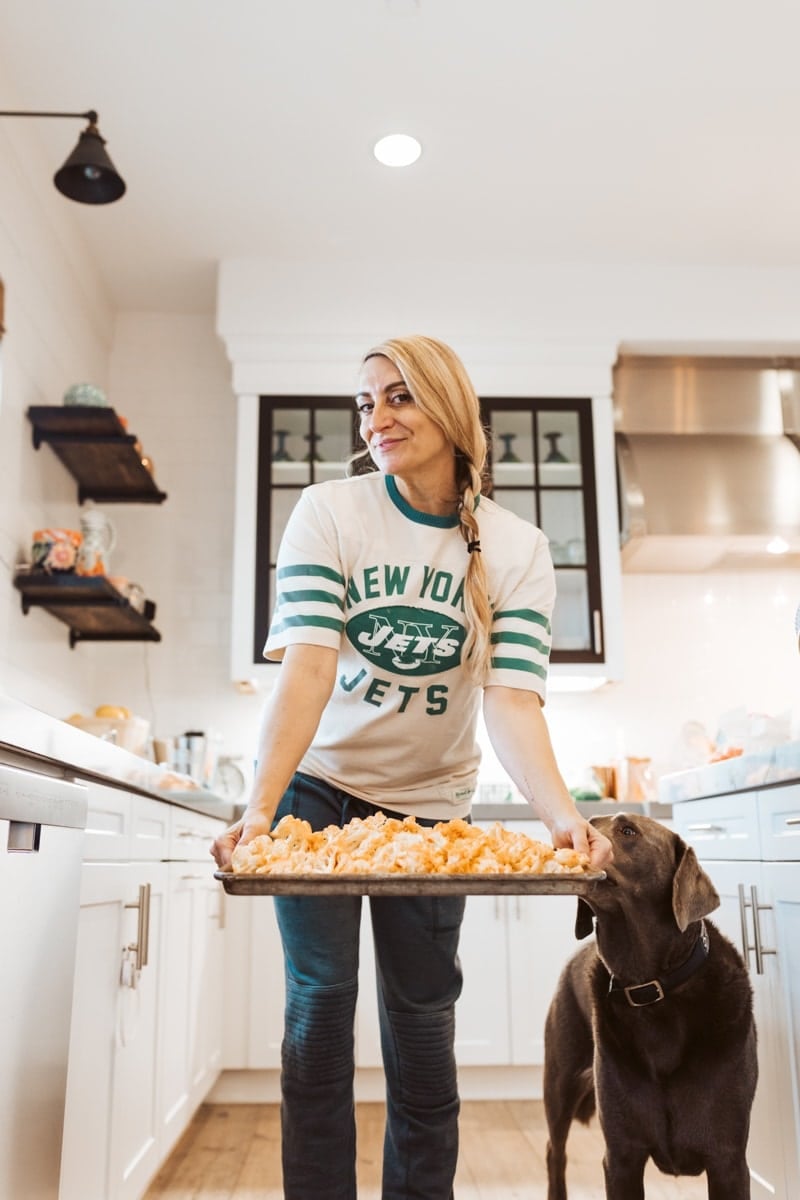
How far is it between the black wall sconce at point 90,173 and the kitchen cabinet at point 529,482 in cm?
136

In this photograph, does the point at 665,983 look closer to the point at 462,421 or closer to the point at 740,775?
the point at 740,775

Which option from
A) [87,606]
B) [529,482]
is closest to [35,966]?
[87,606]

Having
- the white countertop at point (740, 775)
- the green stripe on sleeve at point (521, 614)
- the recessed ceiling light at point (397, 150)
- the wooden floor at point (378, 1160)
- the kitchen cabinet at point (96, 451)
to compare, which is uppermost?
the recessed ceiling light at point (397, 150)

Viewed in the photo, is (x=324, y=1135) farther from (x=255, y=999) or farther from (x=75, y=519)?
(x=75, y=519)

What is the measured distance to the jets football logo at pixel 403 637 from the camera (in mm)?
1463

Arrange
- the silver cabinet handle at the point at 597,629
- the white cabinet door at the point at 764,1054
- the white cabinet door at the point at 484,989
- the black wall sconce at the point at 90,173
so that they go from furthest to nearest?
1. the silver cabinet handle at the point at 597,629
2. the white cabinet door at the point at 484,989
3. the black wall sconce at the point at 90,173
4. the white cabinet door at the point at 764,1054

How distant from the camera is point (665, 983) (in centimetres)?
158

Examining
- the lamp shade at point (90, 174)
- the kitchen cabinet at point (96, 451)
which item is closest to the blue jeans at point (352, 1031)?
the lamp shade at point (90, 174)

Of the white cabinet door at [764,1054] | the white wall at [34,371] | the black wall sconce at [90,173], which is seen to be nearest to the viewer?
the white cabinet door at [764,1054]

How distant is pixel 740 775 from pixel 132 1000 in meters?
1.17

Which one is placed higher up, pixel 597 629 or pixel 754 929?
pixel 597 629

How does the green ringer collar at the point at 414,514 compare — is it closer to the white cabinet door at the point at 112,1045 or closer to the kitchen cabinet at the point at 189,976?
the white cabinet door at the point at 112,1045

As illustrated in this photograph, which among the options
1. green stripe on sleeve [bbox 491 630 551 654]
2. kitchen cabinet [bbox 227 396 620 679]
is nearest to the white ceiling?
kitchen cabinet [bbox 227 396 620 679]

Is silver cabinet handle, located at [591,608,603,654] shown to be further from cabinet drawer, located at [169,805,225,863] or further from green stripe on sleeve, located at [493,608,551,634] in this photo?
green stripe on sleeve, located at [493,608,551,634]
